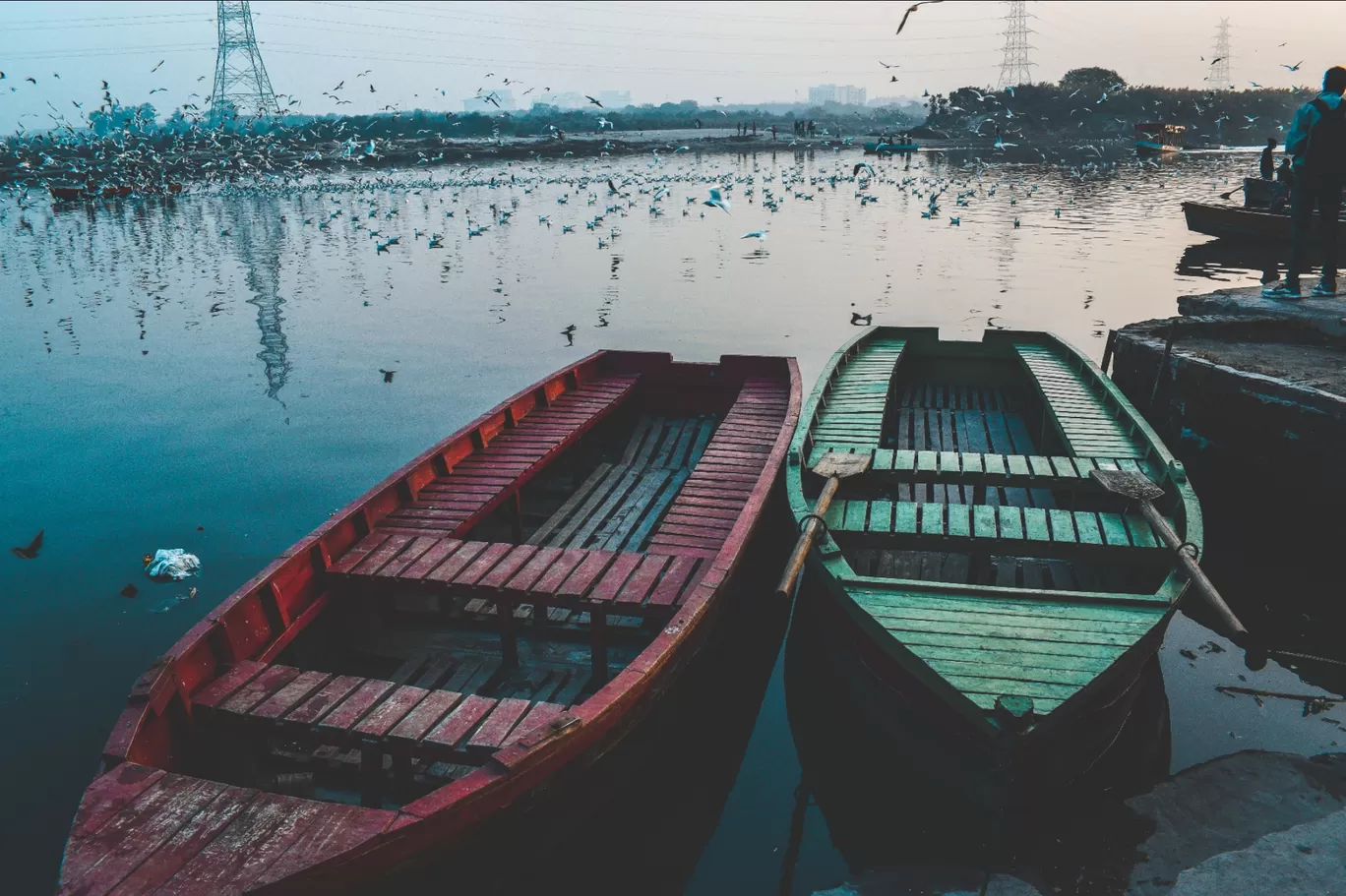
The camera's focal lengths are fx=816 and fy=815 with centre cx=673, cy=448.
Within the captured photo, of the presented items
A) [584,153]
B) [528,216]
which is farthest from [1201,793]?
[584,153]

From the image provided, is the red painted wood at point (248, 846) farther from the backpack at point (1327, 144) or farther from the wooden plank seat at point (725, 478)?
the backpack at point (1327, 144)

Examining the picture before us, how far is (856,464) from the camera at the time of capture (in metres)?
7.88

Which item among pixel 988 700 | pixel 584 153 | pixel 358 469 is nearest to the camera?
pixel 988 700

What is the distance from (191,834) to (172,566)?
21.6 ft

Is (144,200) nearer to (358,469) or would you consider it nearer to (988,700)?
(358,469)

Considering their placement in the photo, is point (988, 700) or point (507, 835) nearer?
point (507, 835)

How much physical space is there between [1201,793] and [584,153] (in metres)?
91.3

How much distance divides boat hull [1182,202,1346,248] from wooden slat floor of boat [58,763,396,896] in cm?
2943

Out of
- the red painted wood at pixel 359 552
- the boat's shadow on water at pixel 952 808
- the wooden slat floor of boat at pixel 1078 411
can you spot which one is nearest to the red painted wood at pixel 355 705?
the red painted wood at pixel 359 552

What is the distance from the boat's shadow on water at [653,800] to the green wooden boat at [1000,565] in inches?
33.0

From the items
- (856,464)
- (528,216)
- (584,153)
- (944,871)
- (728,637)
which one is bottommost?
(944,871)

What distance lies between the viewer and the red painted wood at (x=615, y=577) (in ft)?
19.9

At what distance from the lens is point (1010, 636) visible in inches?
213

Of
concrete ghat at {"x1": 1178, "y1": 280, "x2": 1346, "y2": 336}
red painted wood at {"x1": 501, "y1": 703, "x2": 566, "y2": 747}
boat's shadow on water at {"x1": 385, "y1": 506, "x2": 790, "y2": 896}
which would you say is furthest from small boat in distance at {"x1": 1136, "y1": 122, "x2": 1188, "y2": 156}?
red painted wood at {"x1": 501, "y1": 703, "x2": 566, "y2": 747}
